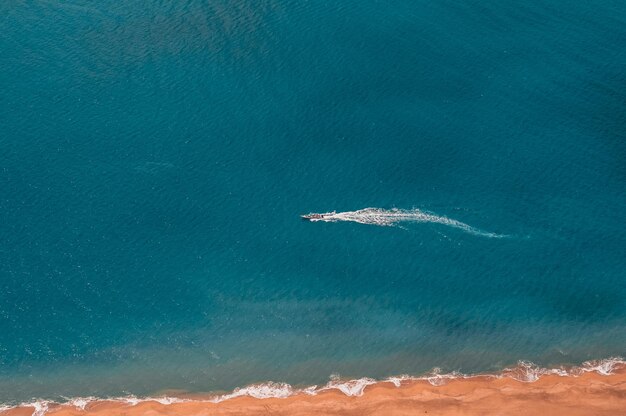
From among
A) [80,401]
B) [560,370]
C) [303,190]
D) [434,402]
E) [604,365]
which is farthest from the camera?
[303,190]

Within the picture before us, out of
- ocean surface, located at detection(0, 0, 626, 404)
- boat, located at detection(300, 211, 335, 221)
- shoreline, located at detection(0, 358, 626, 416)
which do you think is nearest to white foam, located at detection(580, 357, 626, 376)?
shoreline, located at detection(0, 358, 626, 416)

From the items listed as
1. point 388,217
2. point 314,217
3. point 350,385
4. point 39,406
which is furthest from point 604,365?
point 39,406

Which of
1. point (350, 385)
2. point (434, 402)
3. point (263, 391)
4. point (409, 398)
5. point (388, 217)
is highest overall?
point (388, 217)

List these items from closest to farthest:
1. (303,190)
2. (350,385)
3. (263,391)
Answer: (263,391)
(350,385)
(303,190)

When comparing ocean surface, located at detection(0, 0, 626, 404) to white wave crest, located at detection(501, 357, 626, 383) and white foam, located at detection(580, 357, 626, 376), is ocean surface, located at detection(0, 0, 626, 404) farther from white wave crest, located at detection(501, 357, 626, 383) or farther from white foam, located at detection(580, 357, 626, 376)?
white foam, located at detection(580, 357, 626, 376)

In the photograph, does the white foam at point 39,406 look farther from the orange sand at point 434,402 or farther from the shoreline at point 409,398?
the orange sand at point 434,402

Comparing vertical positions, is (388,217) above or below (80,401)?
above

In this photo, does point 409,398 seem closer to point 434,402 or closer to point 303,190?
point 434,402
